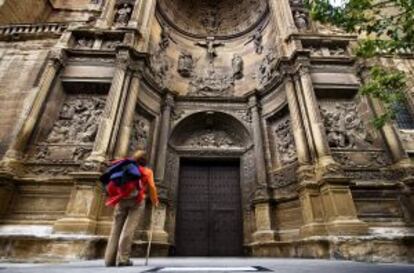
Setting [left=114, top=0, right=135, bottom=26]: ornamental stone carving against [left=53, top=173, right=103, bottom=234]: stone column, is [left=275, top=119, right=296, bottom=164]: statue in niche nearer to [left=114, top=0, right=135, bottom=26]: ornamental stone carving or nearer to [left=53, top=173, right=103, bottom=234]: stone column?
[left=53, top=173, right=103, bottom=234]: stone column

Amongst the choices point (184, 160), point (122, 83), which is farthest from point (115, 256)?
point (184, 160)

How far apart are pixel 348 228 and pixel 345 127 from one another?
3.72 metres

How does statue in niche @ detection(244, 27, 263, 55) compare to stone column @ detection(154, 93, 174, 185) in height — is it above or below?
above

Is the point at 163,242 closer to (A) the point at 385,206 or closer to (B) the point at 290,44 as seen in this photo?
(A) the point at 385,206

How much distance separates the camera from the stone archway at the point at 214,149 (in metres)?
8.96

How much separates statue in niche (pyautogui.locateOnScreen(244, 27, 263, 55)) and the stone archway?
11.9 ft

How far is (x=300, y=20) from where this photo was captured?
1027cm

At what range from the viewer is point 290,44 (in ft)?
30.2

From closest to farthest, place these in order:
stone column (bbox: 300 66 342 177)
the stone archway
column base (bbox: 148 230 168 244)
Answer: stone column (bbox: 300 66 342 177), column base (bbox: 148 230 168 244), the stone archway

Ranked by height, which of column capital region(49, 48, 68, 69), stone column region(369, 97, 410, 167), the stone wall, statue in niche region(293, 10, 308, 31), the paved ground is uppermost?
the stone wall

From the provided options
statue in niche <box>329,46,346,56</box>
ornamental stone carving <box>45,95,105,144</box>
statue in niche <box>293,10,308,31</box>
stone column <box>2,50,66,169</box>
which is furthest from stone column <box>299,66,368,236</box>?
stone column <box>2,50,66,169</box>

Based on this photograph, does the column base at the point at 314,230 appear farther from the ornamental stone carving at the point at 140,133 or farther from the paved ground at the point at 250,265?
the ornamental stone carving at the point at 140,133

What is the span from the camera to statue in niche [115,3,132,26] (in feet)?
33.7

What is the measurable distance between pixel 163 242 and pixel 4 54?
30.1ft
